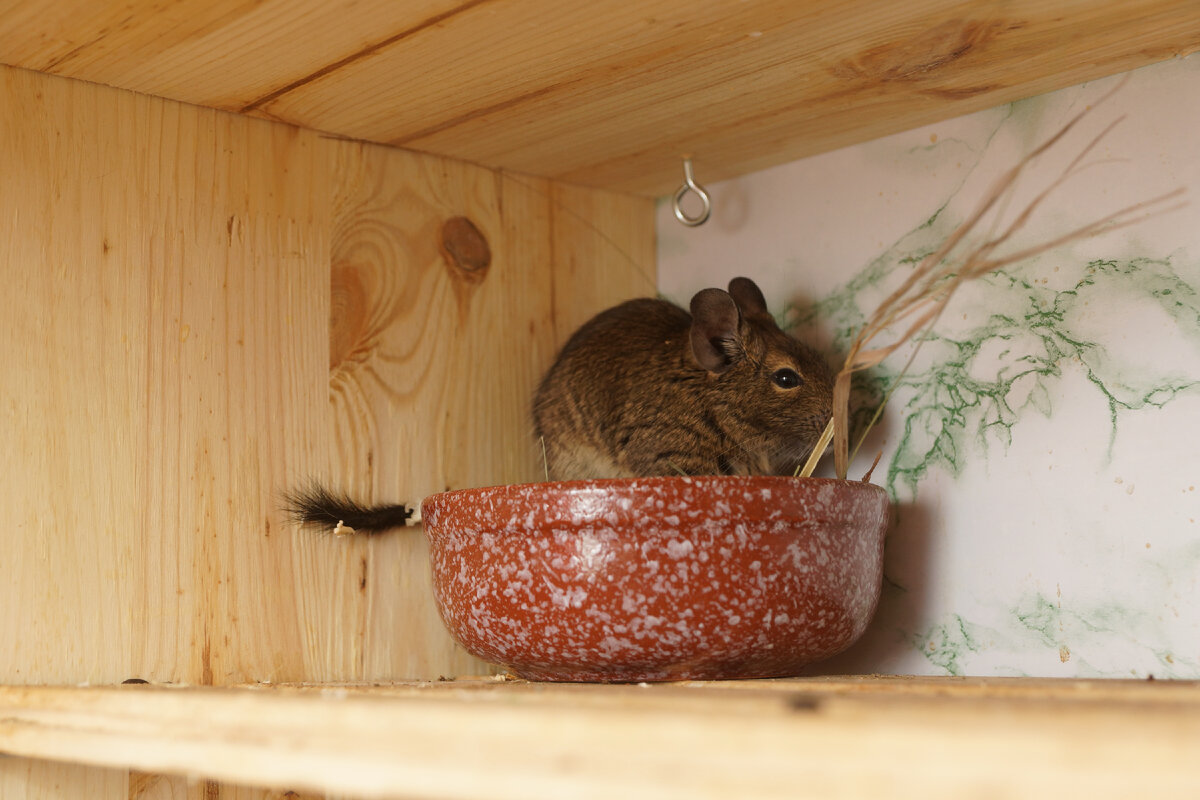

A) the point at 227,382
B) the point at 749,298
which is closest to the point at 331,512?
the point at 227,382

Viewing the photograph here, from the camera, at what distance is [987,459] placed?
1.64 metres

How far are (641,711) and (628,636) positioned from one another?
535 mm

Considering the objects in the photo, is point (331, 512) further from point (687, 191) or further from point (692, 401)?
point (687, 191)

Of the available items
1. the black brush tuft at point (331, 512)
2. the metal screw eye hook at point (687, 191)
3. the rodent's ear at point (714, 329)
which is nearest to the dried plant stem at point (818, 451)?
the rodent's ear at point (714, 329)

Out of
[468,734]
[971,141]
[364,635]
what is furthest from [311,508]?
[971,141]

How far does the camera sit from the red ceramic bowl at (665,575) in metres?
1.28

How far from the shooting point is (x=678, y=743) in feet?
2.35

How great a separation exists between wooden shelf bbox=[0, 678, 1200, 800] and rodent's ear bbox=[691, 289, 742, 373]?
2.72ft

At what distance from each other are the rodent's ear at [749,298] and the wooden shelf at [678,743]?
97 centimetres

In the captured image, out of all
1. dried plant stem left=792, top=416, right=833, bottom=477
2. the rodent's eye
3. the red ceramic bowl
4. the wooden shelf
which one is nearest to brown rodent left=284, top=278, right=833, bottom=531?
the rodent's eye

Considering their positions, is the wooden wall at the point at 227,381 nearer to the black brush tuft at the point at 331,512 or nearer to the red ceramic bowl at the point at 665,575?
the black brush tuft at the point at 331,512

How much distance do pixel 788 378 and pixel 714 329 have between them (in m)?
0.14

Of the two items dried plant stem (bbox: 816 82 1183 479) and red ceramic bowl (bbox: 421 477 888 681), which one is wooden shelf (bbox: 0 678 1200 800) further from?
dried plant stem (bbox: 816 82 1183 479)

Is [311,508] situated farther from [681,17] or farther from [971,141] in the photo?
[971,141]
